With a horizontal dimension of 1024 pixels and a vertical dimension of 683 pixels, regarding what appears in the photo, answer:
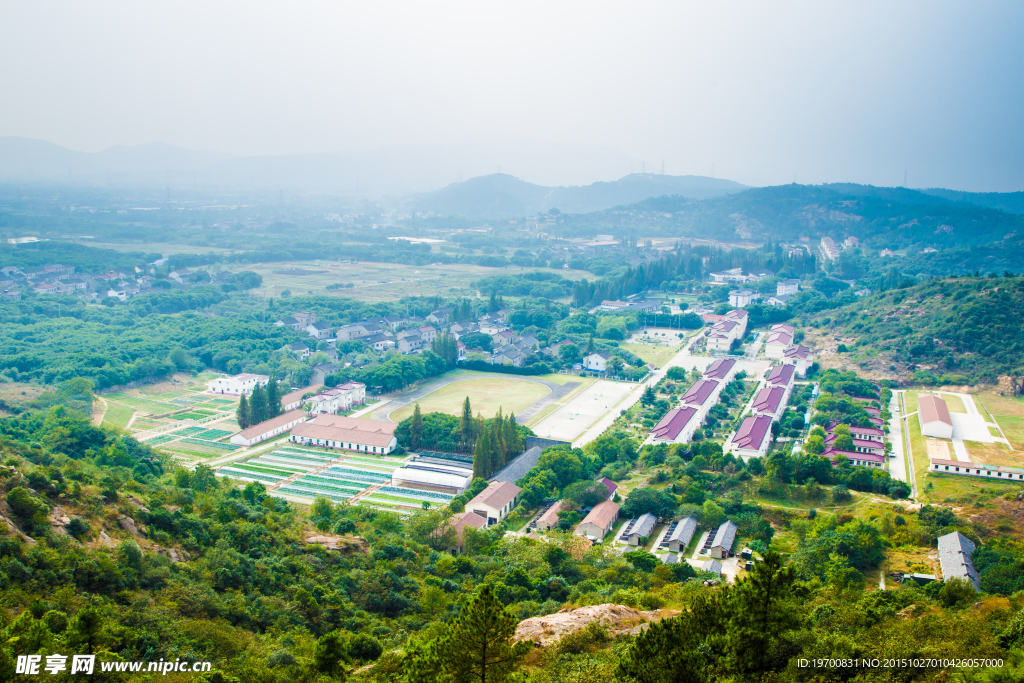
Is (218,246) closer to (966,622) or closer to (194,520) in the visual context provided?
(194,520)

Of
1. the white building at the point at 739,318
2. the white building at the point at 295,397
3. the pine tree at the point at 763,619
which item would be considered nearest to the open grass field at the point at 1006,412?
the white building at the point at 739,318

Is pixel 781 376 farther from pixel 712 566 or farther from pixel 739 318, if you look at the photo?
pixel 712 566

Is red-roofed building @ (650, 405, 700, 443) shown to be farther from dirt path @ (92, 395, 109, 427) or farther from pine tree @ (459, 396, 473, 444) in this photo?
dirt path @ (92, 395, 109, 427)

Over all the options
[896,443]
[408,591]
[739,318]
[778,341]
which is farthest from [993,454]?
[739,318]

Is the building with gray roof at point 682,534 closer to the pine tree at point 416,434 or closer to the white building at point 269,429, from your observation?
the pine tree at point 416,434

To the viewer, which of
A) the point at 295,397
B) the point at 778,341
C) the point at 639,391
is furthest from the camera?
the point at 778,341

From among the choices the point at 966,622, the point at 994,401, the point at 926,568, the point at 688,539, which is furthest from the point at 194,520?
the point at 994,401

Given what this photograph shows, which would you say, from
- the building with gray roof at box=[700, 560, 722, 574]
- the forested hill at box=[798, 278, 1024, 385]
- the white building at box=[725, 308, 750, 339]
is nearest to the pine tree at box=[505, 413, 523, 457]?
the building with gray roof at box=[700, 560, 722, 574]
